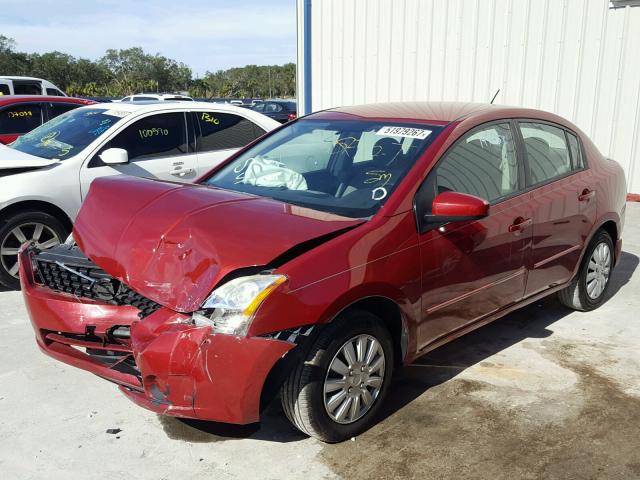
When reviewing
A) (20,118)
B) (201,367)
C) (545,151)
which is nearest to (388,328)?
(201,367)

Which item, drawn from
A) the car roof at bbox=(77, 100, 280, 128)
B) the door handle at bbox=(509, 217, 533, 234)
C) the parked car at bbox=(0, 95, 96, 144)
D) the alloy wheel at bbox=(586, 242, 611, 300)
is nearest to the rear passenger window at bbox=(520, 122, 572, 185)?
the door handle at bbox=(509, 217, 533, 234)

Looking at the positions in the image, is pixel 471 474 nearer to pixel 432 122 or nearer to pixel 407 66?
pixel 432 122

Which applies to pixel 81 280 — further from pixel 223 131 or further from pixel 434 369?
pixel 223 131

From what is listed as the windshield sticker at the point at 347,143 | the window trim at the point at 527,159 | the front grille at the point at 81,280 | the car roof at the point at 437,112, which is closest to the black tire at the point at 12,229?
the front grille at the point at 81,280

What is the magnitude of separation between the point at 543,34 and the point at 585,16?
64 centimetres

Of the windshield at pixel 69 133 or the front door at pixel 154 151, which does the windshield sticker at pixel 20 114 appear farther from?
the front door at pixel 154 151

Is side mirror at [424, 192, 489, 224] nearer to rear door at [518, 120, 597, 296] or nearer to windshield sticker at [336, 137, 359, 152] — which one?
windshield sticker at [336, 137, 359, 152]

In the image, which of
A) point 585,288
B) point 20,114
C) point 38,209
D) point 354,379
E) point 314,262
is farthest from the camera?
point 20,114

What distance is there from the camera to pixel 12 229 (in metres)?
5.39

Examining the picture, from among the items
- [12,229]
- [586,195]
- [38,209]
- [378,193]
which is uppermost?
[378,193]

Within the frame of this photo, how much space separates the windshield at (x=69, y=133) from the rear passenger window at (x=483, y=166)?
3.79 m

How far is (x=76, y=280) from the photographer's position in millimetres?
3383

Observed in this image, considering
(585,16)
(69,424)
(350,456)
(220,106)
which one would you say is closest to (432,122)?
(350,456)

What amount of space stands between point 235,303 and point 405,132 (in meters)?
1.66
